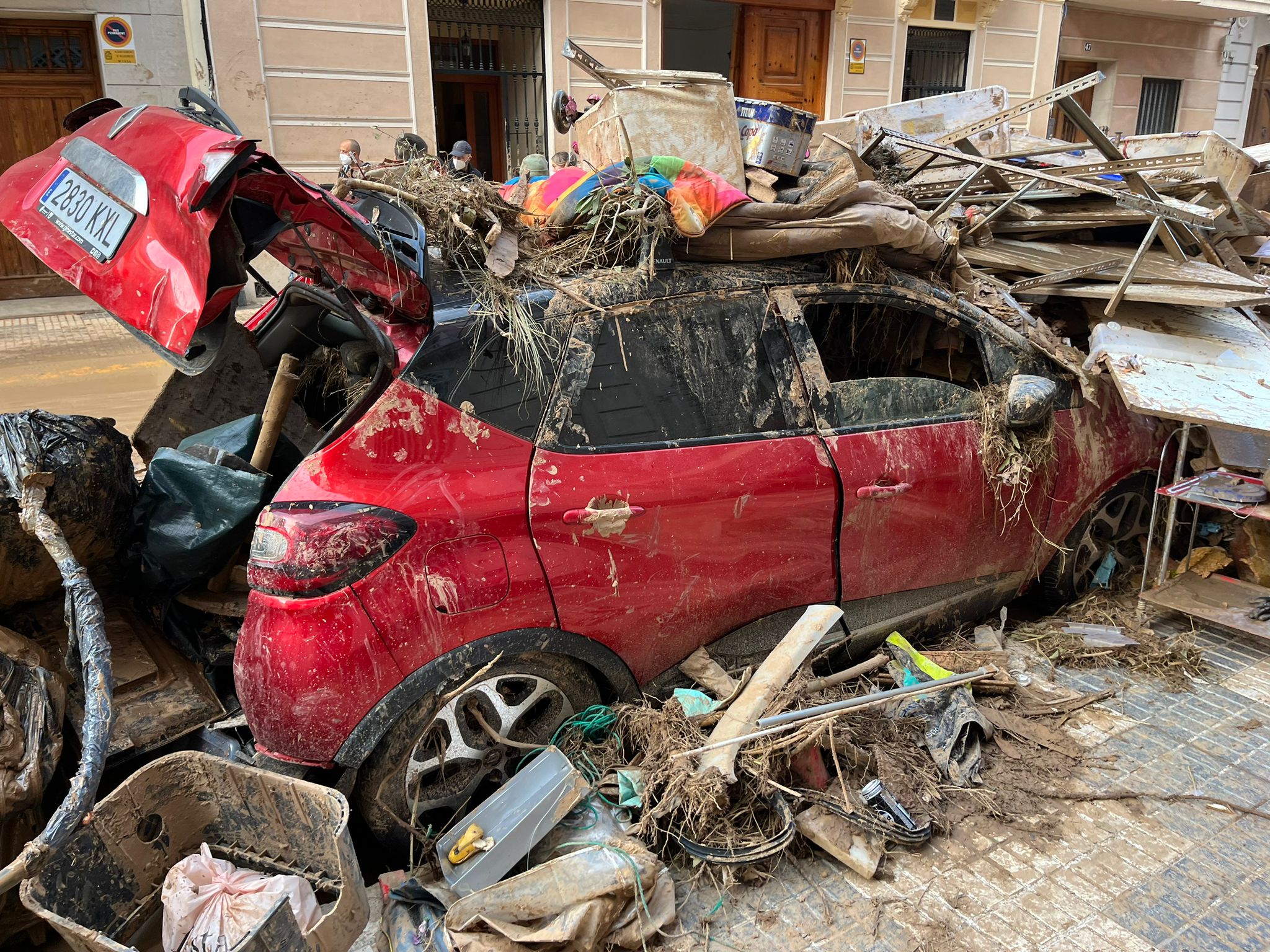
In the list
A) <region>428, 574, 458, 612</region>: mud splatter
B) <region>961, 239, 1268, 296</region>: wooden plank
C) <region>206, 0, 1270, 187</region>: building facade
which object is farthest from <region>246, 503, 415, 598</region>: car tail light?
<region>206, 0, 1270, 187</region>: building facade

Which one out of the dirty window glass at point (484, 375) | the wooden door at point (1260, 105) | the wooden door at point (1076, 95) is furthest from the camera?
the wooden door at point (1260, 105)

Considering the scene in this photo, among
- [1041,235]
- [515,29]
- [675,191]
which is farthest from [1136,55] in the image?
[675,191]

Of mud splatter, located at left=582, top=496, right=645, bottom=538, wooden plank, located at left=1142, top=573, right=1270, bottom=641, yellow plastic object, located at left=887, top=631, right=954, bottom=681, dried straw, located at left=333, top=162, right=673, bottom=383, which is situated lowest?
wooden plank, located at left=1142, top=573, right=1270, bottom=641

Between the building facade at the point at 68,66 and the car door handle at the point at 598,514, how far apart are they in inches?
453

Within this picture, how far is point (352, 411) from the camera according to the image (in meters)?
2.62

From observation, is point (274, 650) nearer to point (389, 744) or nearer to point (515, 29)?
point (389, 744)

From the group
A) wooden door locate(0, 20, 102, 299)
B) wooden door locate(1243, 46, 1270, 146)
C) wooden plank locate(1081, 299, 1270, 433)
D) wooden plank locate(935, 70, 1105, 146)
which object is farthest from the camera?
wooden door locate(1243, 46, 1270, 146)

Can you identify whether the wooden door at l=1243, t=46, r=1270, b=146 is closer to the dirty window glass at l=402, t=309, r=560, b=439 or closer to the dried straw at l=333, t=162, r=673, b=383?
the dried straw at l=333, t=162, r=673, b=383

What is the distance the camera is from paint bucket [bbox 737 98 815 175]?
388cm

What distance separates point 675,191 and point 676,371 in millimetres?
628

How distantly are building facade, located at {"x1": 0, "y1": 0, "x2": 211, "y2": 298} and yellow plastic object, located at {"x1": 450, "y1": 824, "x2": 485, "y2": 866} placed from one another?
11.9 m

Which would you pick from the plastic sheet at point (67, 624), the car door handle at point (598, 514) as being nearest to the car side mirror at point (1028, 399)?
the car door handle at point (598, 514)

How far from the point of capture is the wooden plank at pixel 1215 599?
4.14 meters

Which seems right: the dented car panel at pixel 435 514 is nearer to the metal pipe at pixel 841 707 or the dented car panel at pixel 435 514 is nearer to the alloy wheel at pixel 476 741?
the alloy wheel at pixel 476 741
